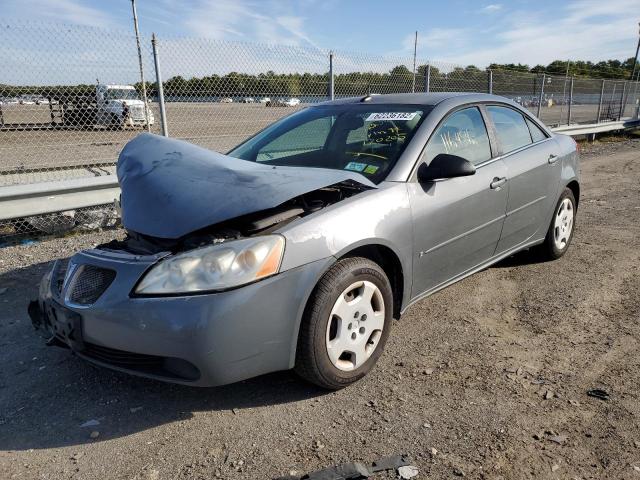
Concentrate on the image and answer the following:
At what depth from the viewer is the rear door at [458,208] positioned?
3055mm

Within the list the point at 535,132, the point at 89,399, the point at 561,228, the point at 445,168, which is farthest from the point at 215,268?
the point at 561,228

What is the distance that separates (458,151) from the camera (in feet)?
11.3

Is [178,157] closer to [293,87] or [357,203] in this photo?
[357,203]

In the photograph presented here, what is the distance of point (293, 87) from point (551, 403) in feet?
21.3

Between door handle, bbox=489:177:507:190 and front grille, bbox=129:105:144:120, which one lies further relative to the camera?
front grille, bbox=129:105:144:120

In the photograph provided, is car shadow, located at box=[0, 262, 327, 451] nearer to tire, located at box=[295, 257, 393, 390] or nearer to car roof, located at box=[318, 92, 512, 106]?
tire, located at box=[295, 257, 393, 390]

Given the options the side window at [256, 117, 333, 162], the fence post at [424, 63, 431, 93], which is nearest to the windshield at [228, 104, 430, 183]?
the side window at [256, 117, 333, 162]

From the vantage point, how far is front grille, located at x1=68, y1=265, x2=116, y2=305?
7.82 feet

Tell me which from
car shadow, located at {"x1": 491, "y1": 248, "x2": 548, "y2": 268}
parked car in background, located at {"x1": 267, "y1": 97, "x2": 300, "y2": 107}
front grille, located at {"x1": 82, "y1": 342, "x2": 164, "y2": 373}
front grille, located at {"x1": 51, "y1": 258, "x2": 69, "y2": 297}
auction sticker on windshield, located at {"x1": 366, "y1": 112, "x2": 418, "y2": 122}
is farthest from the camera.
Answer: parked car in background, located at {"x1": 267, "y1": 97, "x2": 300, "y2": 107}

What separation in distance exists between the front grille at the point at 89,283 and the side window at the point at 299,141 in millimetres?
1562

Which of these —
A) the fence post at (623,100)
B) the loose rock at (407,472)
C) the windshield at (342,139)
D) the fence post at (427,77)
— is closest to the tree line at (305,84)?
the fence post at (427,77)

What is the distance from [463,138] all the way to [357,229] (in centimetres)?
141

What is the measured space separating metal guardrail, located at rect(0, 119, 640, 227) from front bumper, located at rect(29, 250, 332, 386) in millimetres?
3284

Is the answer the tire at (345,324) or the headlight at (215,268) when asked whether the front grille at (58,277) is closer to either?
the headlight at (215,268)
